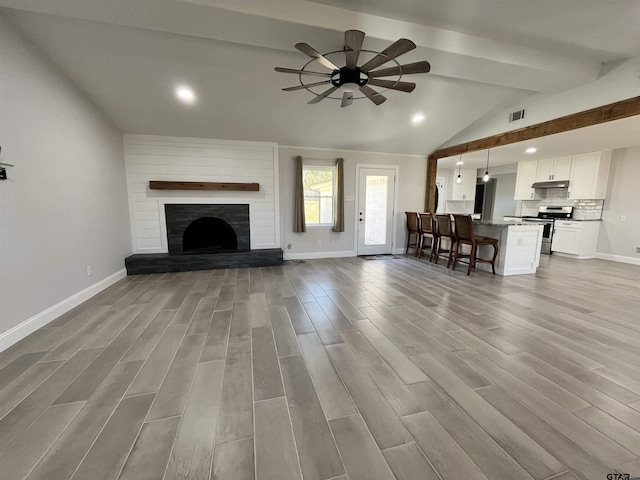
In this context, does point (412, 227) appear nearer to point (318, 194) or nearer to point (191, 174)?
point (318, 194)

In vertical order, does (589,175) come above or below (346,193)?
above

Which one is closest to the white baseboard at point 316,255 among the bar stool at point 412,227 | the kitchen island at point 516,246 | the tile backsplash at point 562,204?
the bar stool at point 412,227

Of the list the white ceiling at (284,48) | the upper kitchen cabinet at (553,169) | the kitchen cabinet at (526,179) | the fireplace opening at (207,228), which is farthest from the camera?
the kitchen cabinet at (526,179)

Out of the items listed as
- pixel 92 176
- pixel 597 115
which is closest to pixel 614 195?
pixel 597 115

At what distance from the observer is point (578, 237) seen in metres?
6.03

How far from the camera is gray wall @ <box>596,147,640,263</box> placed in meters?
5.61

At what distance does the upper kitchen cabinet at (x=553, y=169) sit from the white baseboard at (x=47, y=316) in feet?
32.3

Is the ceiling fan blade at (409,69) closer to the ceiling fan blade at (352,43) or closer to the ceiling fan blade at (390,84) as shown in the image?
the ceiling fan blade at (390,84)

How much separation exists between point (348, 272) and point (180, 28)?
3.84 m

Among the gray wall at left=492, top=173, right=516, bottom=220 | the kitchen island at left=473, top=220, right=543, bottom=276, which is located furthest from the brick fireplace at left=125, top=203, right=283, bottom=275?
the gray wall at left=492, top=173, right=516, bottom=220

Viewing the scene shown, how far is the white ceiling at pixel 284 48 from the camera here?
7.56 ft

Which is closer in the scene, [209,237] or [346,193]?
[209,237]

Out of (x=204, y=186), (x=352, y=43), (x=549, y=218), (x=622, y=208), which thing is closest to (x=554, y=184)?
(x=549, y=218)

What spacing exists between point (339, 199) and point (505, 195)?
7.05m
